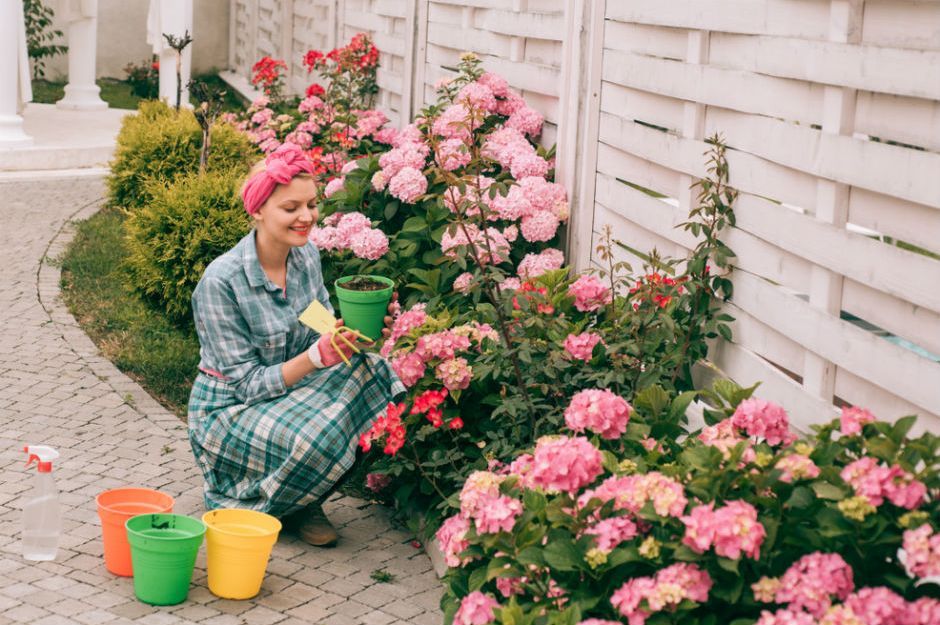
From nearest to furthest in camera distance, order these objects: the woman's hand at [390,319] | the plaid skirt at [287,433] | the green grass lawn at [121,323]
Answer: the plaid skirt at [287,433] → the woman's hand at [390,319] → the green grass lawn at [121,323]

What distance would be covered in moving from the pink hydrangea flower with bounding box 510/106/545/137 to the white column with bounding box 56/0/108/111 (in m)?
9.21

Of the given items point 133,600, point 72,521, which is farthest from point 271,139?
point 133,600

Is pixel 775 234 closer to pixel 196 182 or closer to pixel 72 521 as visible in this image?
pixel 72 521

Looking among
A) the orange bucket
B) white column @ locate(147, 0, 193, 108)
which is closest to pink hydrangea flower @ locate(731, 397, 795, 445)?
the orange bucket

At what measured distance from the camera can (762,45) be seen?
162 inches

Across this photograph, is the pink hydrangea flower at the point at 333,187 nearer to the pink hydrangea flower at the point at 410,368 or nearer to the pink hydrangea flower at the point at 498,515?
the pink hydrangea flower at the point at 410,368

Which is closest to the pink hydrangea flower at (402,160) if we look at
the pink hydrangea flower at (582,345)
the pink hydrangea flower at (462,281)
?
the pink hydrangea flower at (462,281)

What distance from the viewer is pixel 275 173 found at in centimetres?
460

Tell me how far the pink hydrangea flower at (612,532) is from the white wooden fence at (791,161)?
30.5 inches

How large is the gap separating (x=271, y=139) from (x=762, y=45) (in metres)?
5.83

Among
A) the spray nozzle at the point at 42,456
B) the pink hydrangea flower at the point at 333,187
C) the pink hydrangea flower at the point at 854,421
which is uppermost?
the pink hydrangea flower at the point at 333,187

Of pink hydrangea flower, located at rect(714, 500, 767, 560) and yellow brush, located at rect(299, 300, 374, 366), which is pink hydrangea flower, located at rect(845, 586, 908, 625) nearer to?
pink hydrangea flower, located at rect(714, 500, 767, 560)

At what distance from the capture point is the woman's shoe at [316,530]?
4.69 meters

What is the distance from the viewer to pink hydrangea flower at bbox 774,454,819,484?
9.71 ft
